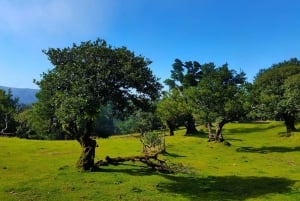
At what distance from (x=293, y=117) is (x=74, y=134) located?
62193mm

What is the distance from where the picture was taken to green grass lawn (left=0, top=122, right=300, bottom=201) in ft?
101

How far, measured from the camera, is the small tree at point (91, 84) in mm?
32219

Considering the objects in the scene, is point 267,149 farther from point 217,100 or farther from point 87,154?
point 87,154

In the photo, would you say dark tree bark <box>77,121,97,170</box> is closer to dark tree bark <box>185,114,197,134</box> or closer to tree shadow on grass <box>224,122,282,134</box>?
dark tree bark <box>185,114,197,134</box>

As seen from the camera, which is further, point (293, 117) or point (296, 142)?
point (293, 117)

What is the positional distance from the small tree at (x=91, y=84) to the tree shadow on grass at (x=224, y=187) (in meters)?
8.65

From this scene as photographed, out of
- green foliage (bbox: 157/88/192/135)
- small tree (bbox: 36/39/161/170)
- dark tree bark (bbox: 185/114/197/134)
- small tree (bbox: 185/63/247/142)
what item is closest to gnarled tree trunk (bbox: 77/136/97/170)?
small tree (bbox: 36/39/161/170)

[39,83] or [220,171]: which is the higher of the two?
[39,83]

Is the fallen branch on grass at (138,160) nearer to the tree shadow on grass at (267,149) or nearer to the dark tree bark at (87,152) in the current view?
the dark tree bark at (87,152)

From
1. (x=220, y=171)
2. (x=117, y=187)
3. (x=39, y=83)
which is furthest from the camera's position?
(x=220, y=171)

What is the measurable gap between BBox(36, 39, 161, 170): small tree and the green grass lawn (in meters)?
5.17

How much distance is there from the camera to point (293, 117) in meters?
87.4

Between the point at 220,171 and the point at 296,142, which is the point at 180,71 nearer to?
the point at 296,142

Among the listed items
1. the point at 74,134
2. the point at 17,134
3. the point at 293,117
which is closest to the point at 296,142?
the point at 293,117
